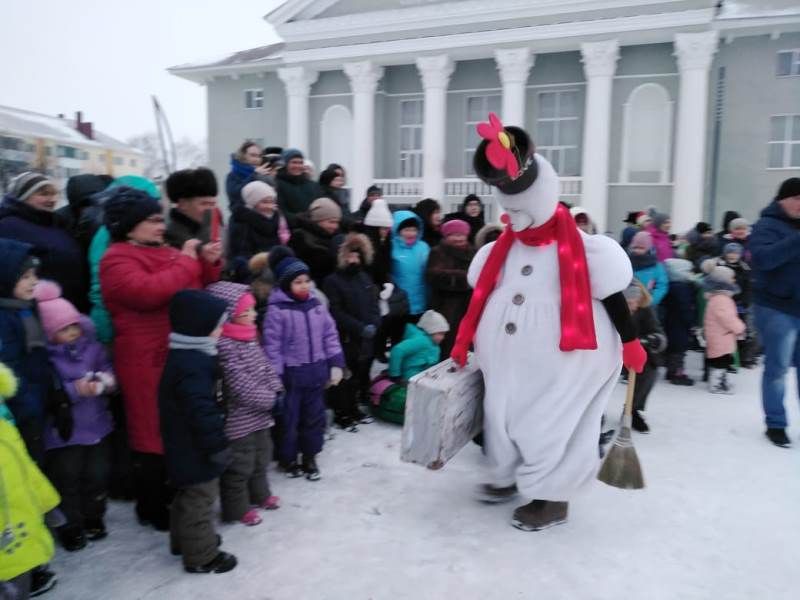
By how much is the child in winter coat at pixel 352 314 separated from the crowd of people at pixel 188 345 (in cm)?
2

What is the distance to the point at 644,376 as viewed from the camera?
5168mm

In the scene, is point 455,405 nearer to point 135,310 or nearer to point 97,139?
point 135,310

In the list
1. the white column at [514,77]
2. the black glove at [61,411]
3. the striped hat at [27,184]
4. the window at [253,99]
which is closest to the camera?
the black glove at [61,411]

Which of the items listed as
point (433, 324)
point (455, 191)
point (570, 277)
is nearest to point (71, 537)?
point (570, 277)

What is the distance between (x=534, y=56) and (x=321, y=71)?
21.5 ft

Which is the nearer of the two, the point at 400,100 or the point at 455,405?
the point at 455,405

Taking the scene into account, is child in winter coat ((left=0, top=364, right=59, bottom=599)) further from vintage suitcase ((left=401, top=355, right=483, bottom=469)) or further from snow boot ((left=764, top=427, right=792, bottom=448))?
snow boot ((left=764, top=427, right=792, bottom=448))

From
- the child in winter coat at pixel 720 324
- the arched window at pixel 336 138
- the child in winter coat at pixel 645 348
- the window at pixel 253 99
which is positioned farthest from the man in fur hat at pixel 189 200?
the window at pixel 253 99

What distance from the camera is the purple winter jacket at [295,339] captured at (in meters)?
3.91

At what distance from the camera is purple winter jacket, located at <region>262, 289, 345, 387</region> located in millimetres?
3912

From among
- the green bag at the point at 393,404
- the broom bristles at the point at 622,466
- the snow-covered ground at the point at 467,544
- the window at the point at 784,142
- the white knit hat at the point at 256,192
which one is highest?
the window at the point at 784,142

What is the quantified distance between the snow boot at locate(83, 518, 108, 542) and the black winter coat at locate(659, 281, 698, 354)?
5711 mm

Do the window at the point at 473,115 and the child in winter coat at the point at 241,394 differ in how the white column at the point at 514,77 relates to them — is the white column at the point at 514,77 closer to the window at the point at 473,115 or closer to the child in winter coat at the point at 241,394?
the window at the point at 473,115

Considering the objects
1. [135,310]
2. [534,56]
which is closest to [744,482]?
[135,310]
